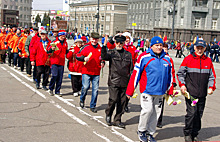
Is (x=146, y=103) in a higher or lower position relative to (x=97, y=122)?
higher

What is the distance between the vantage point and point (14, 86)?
1158 cm

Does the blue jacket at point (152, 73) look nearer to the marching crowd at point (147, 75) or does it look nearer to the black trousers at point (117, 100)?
the marching crowd at point (147, 75)

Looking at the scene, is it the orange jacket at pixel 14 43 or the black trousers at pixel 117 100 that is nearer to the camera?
the black trousers at pixel 117 100

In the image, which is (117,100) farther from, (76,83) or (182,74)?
(76,83)

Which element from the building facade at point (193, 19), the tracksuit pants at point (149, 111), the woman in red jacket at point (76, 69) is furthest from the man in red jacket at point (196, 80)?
the building facade at point (193, 19)

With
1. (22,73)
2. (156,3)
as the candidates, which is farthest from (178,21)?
(22,73)

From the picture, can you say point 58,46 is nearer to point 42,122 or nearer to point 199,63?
point 42,122

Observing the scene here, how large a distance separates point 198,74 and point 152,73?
946mm

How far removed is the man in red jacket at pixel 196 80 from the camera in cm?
605

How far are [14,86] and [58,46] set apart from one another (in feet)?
9.25

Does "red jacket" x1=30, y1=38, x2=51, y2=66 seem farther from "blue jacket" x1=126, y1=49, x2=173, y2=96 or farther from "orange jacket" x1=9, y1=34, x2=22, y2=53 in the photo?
"blue jacket" x1=126, y1=49, x2=173, y2=96

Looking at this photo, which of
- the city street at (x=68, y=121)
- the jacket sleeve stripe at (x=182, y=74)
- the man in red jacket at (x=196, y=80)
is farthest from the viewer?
the city street at (x=68, y=121)

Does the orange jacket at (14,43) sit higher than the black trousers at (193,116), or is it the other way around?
the orange jacket at (14,43)

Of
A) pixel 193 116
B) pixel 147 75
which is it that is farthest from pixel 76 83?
pixel 193 116
